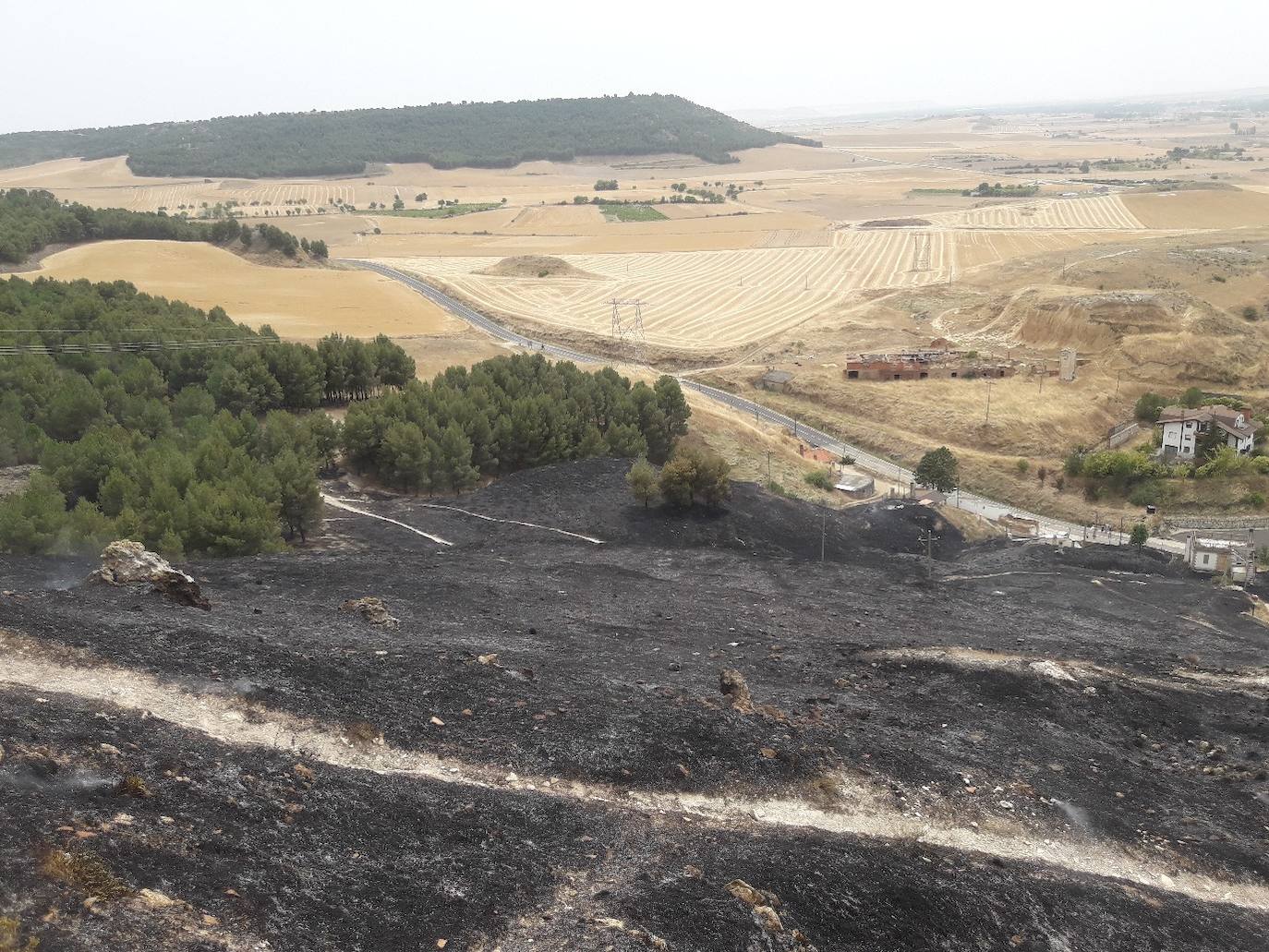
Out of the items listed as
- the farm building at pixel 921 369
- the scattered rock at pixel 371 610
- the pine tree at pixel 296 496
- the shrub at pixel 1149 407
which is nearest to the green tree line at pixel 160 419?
the pine tree at pixel 296 496

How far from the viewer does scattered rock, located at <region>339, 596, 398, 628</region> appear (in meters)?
25.1

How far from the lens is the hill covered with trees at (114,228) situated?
341 feet

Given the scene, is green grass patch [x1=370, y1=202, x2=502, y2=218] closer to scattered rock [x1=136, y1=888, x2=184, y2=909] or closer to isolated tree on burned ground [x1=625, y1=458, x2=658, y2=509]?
isolated tree on burned ground [x1=625, y1=458, x2=658, y2=509]

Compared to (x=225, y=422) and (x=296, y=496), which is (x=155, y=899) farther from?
(x=225, y=422)

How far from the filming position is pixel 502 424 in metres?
46.4

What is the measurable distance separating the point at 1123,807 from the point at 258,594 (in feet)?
68.5

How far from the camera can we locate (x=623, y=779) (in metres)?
17.9

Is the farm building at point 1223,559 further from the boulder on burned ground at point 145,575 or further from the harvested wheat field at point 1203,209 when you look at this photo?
the harvested wheat field at point 1203,209

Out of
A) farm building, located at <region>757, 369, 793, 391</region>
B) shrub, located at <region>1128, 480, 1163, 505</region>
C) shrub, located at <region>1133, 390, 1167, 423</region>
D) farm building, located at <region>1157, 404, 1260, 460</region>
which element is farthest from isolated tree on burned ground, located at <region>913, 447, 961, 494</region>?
farm building, located at <region>757, 369, 793, 391</region>

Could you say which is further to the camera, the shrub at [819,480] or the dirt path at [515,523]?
the shrub at [819,480]

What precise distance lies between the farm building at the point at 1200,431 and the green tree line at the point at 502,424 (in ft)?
96.3

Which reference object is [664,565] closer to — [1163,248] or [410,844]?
[410,844]

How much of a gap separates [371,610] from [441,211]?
17392cm

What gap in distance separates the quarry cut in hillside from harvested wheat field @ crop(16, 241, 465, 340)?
59.1 m
